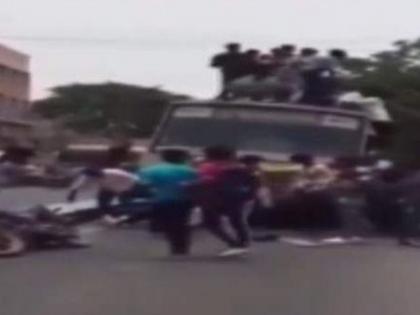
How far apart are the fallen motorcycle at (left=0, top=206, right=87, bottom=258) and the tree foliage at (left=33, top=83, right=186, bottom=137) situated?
1200 inches

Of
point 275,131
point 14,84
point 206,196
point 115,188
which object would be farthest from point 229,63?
point 14,84

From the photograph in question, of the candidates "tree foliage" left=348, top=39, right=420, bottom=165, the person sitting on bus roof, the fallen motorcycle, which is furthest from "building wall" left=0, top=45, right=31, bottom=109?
the fallen motorcycle

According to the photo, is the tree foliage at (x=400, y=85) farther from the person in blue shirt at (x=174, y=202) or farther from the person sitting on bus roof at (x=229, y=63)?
the person in blue shirt at (x=174, y=202)

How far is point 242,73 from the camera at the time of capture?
95.8ft

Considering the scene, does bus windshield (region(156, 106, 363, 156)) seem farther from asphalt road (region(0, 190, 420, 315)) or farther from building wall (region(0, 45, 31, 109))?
building wall (region(0, 45, 31, 109))

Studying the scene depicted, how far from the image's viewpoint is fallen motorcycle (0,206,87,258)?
67.9ft

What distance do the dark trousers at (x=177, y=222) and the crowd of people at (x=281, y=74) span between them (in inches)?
267

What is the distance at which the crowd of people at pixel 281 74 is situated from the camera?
90.6ft

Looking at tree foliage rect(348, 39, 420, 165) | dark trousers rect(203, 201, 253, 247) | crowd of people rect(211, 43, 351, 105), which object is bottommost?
tree foliage rect(348, 39, 420, 165)

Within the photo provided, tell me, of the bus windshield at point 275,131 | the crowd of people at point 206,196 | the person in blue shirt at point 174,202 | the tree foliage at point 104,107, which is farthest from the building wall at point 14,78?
the person in blue shirt at point 174,202

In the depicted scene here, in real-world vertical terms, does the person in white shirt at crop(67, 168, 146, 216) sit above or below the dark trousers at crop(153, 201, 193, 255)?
below

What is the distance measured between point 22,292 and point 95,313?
2243mm

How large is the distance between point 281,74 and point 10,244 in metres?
8.45

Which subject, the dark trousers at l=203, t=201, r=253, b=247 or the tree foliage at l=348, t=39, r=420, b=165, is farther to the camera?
the tree foliage at l=348, t=39, r=420, b=165
